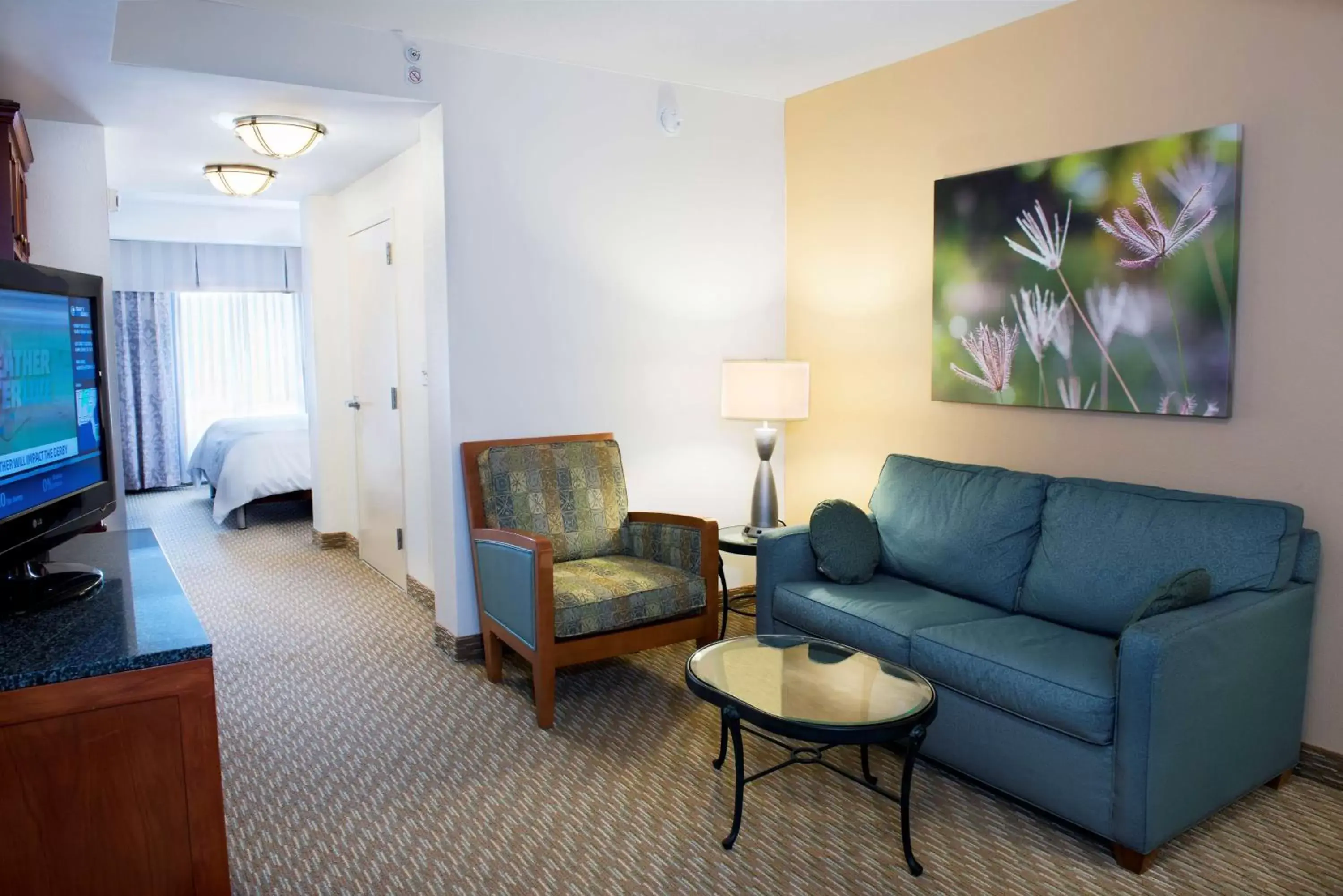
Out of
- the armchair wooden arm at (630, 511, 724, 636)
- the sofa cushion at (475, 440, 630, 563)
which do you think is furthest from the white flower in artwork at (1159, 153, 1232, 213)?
the sofa cushion at (475, 440, 630, 563)

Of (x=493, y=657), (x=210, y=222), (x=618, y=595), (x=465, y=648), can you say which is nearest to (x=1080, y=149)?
(x=618, y=595)

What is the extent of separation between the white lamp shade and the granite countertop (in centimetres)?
245

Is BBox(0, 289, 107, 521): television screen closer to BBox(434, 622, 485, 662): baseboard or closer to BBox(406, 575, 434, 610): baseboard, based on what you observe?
BBox(434, 622, 485, 662): baseboard

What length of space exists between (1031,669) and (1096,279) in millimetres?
1433

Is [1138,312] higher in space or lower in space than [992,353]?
higher

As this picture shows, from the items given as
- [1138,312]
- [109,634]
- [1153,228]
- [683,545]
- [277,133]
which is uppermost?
[277,133]

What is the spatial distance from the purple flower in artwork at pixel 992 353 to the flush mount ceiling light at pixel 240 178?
351cm

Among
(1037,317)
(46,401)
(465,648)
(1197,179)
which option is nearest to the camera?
(46,401)

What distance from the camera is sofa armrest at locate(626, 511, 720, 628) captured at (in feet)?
11.8

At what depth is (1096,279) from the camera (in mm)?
3215

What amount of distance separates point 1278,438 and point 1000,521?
2.75ft

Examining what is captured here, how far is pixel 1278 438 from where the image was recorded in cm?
282

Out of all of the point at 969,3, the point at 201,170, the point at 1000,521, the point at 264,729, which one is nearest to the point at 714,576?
the point at 1000,521

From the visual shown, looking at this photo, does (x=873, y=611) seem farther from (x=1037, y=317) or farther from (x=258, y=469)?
(x=258, y=469)
